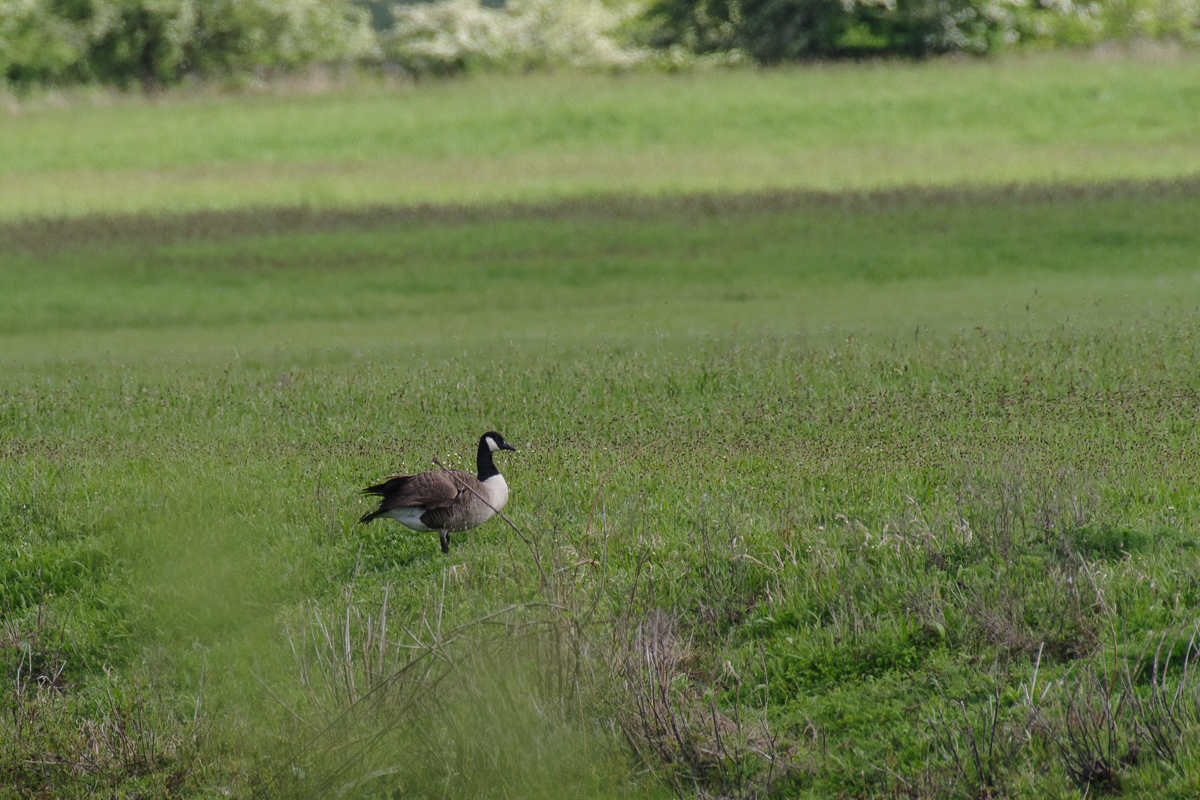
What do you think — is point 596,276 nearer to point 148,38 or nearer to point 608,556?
point 608,556

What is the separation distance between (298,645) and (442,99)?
113ft

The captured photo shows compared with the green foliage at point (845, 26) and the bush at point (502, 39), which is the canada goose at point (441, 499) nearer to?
the green foliage at point (845, 26)

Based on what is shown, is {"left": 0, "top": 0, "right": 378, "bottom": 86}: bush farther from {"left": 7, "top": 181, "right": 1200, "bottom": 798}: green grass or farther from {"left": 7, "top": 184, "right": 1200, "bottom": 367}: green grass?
{"left": 7, "top": 181, "right": 1200, "bottom": 798}: green grass

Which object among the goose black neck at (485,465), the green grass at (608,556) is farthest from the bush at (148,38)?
the goose black neck at (485,465)

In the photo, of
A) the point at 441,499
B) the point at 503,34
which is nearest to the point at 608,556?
the point at 441,499

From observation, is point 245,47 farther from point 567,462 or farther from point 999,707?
point 999,707

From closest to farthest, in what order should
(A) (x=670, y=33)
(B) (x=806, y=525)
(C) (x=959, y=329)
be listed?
1. (B) (x=806, y=525)
2. (C) (x=959, y=329)
3. (A) (x=670, y=33)

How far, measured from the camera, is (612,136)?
37.1 m

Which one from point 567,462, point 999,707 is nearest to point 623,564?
point 567,462

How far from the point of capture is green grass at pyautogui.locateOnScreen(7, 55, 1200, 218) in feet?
103

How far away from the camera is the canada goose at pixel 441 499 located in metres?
8.72

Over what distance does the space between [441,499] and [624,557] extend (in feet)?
4.08

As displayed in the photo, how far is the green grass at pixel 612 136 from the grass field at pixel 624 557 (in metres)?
11.4

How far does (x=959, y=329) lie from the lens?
17.0 m
